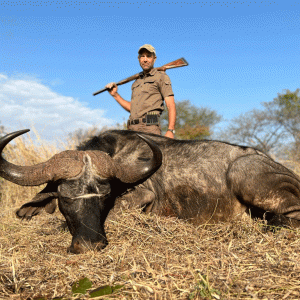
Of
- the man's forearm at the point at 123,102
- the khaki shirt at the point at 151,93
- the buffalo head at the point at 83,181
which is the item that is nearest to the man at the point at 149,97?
the khaki shirt at the point at 151,93

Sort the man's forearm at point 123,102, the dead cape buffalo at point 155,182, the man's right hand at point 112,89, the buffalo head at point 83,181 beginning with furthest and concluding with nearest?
the man's right hand at point 112,89 < the man's forearm at point 123,102 < the dead cape buffalo at point 155,182 < the buffalo head at point 83,181

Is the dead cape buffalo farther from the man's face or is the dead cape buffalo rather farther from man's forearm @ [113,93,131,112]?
man's forearm @ [113,93,131,112]

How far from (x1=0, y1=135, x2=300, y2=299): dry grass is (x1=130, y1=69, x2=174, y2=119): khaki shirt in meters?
2.64

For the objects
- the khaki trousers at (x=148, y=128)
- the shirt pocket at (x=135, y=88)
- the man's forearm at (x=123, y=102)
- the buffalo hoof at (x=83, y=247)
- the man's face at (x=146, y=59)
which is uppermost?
the man's face at (x=146, y=59)

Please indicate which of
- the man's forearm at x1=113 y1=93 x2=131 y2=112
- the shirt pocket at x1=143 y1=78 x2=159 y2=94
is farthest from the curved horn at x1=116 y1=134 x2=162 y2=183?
the man's forearm at x1=113 y1=93 x2=131 y2=112

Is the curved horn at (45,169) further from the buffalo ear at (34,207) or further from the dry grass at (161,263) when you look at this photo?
the dry grass at (161,263)

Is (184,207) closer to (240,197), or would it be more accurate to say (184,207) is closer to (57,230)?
(240,197)

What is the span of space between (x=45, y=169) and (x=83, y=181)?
461 mm

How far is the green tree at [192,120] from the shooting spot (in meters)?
23.4

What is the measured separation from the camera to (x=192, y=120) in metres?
27.0

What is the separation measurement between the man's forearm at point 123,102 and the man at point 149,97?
0.44m

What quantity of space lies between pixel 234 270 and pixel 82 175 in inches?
64.5

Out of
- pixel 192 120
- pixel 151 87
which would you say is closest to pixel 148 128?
pixel 151 87

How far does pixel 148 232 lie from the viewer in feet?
10.3
